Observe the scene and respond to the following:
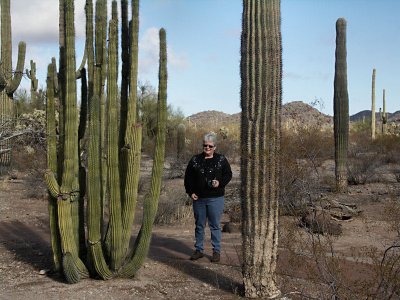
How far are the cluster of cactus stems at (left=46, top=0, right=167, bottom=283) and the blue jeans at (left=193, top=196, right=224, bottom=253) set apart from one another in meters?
1.12

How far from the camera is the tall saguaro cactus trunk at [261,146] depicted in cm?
594

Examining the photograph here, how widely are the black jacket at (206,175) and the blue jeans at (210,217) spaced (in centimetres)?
8

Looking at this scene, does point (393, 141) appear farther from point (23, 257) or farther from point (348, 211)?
point (23, 257)

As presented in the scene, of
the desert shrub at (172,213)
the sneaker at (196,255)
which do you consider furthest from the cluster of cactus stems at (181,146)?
the sneaker at (196,255)

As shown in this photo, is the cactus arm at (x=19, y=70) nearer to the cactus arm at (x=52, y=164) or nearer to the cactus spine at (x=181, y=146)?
the cactus spine at (x=181, y=146)

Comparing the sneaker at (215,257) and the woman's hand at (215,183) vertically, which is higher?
the woman's hand at (215,183)

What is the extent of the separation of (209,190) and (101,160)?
1651 mm

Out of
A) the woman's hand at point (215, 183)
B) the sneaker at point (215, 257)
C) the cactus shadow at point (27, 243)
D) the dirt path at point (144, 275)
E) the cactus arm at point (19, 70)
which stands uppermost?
the cactus arm at point (19, 70)

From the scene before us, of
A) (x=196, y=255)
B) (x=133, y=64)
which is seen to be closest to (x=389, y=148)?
(x=196, y=255)

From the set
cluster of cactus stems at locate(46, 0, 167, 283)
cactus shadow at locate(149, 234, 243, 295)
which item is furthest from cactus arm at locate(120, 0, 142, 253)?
cactus shadow at locate(149, 234, 243, 295)

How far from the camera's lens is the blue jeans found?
7.79 metres

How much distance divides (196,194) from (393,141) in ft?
74.3

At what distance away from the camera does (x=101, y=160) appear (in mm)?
6891

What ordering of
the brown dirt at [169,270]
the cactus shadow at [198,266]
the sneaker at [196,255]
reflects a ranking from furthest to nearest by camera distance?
1. the sneaker at [196,255]
2. the cactus shadow at [198,266]
3. the brown dirt at [169,270]
